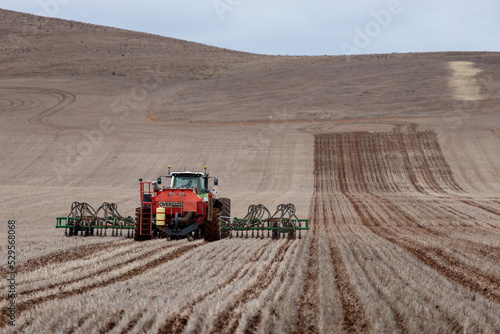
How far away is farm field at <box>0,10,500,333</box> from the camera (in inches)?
295

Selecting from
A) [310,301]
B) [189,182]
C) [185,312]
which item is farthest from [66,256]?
[310,301]

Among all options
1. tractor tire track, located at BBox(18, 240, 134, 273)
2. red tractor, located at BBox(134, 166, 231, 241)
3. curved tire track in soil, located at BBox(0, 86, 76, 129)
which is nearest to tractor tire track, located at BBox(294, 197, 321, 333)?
red tractor, located at BBox(134, 166, 231, 241)

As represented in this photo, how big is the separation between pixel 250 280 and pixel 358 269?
2.40 metres

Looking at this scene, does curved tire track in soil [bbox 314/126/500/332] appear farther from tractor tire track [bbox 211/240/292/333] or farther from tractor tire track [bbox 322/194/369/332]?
Answer: tractor tire track [bbox 211/240/292/333]

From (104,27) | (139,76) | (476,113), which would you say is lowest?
(476,113)

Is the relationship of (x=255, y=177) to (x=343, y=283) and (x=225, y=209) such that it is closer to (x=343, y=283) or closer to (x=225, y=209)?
(x=225, y=209)

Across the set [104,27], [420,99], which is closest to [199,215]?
[420,99]

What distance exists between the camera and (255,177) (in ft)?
132

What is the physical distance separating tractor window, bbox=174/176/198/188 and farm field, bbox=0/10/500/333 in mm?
2444

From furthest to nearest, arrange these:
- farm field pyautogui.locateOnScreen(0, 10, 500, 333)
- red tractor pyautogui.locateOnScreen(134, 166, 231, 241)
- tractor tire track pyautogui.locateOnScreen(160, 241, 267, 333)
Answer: red tractor pyautogui.locateOnScreen(134, 166, 231, 241), farm field pyautogui.locateOnScreen(0, 10, 500, 333), tractor tire track pyautogui.locateOnScreen(160, 241, 267, 333)

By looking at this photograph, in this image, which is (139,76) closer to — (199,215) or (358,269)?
(199,215)

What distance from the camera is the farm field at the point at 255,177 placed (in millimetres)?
7496

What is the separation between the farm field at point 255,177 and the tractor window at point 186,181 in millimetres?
2444

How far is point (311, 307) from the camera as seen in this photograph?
7.34 m
